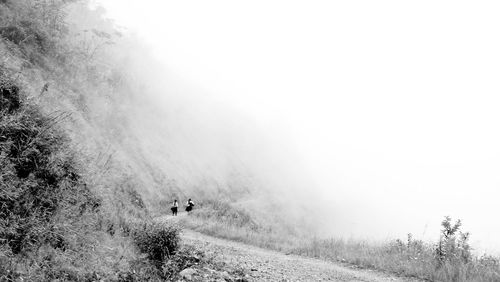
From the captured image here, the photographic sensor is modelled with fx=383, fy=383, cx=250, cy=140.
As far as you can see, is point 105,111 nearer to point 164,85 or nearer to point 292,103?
point 164,85

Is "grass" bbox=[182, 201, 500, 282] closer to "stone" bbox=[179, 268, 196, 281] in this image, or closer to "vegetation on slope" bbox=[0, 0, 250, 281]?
"vegetation on slope" bbox=[0, 0, 250, 281]

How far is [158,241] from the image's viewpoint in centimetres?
876

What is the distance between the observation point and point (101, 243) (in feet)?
25.5

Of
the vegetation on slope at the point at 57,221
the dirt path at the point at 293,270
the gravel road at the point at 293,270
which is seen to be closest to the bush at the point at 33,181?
the vegetation on slope at the point at 57,221

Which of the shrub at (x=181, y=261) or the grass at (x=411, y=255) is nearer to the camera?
the shrub at (x=181, y=261)

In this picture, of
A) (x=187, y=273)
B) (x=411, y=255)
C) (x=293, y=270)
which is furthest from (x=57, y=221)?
(x=411, y=255)

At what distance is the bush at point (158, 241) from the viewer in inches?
336

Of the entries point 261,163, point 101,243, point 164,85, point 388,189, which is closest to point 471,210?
point 388,189

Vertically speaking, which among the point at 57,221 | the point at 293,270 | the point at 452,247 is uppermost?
the point at 452,247

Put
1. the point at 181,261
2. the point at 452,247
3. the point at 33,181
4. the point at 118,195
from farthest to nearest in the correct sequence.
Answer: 1. the point at 118,195
2. the point at 452,247
3. the point at 181,261
4. the point at 33,181

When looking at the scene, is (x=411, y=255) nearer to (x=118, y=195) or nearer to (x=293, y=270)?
(x=293, y=270)

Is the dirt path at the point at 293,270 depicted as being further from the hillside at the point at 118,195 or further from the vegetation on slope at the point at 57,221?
the vegetation on slope at the point at 57,221

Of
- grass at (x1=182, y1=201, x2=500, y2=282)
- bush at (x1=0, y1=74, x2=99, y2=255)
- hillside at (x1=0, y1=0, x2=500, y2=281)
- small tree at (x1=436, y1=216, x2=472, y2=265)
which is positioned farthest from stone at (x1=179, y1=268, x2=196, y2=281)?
small tree at (x1=436, y1=216, x2=472, y2=265)

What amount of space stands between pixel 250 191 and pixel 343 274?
3256 cm
